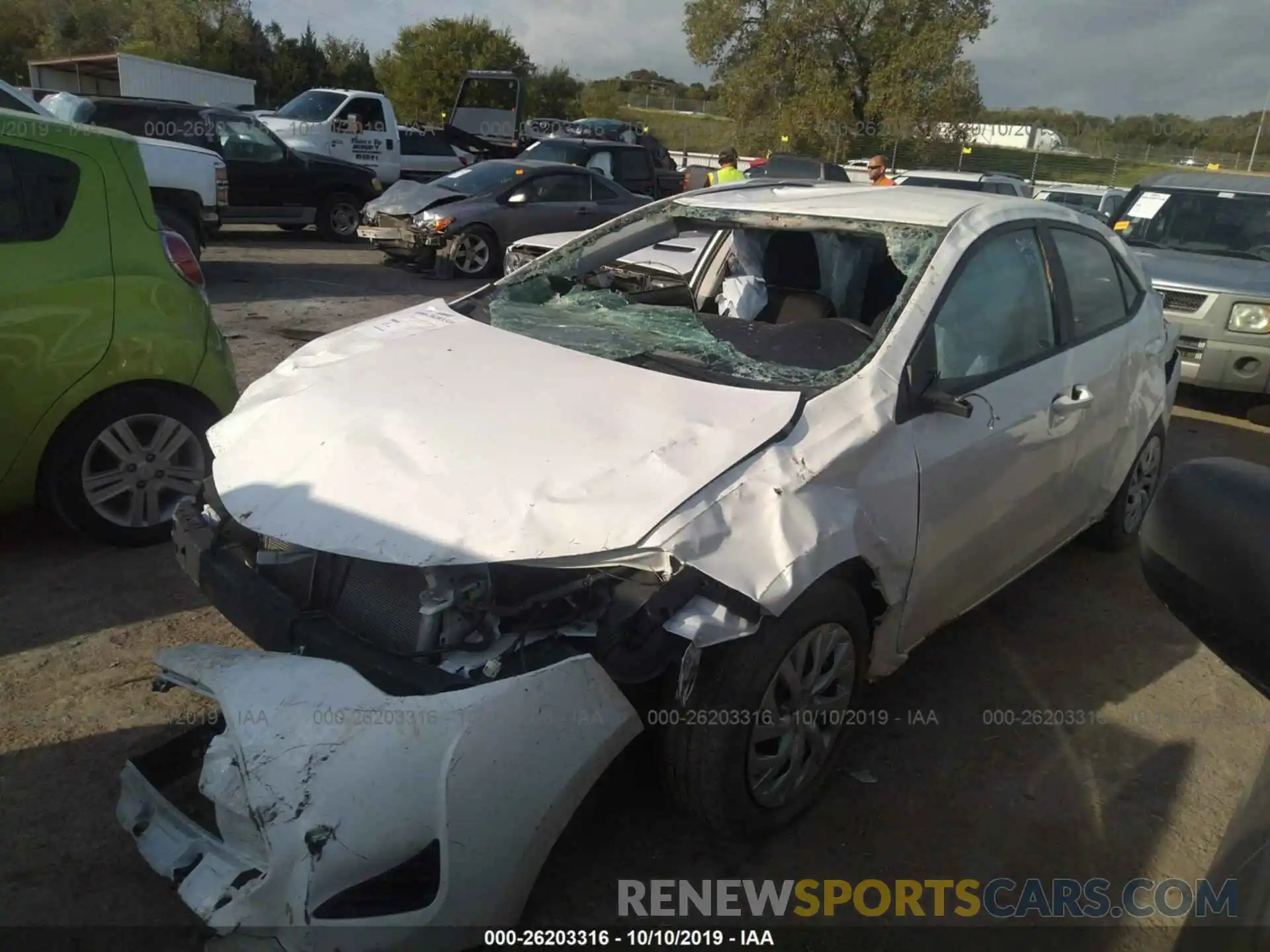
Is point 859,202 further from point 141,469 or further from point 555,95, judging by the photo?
point 555,95

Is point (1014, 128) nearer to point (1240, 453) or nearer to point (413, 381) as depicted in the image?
point (1240, 453)

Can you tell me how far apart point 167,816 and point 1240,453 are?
7125 mm

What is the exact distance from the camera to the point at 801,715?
8.69 ft

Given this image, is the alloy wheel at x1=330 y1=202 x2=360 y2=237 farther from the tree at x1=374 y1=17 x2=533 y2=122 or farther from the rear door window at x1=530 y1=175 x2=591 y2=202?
the tree at x1=374 y1=17 x2=533 y2=122

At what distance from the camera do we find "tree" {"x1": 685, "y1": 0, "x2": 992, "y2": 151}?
32.2 m

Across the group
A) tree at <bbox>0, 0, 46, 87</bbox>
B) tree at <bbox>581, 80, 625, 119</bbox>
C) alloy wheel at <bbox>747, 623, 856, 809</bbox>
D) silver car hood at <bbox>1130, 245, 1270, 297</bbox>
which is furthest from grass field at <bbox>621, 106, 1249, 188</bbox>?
alloy wheel at <bbox>747, 623, 856, 809</bbox>

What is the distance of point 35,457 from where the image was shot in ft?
12.7

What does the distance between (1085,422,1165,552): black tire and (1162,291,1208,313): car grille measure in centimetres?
318

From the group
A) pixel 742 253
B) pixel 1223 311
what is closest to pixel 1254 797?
pixel 742 253

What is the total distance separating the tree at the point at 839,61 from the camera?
3216 cm

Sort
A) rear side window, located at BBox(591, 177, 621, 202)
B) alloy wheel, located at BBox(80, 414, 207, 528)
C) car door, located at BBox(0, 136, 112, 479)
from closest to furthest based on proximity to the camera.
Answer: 1. car door, located at BBox(0, 136, 112, 479)
2. alloy wheel, located at BBox(80, 414, 207, 528)
3. rear side window, located at BBox(591, 177, 621, 202)

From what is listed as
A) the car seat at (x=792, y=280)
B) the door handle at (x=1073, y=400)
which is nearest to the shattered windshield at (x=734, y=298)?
the car seat at (x=792, y=280)

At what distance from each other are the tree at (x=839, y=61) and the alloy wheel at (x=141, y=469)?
1236 inches

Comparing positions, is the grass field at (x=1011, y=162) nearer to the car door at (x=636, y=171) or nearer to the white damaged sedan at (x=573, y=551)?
the car door at (x=636, y=171)
